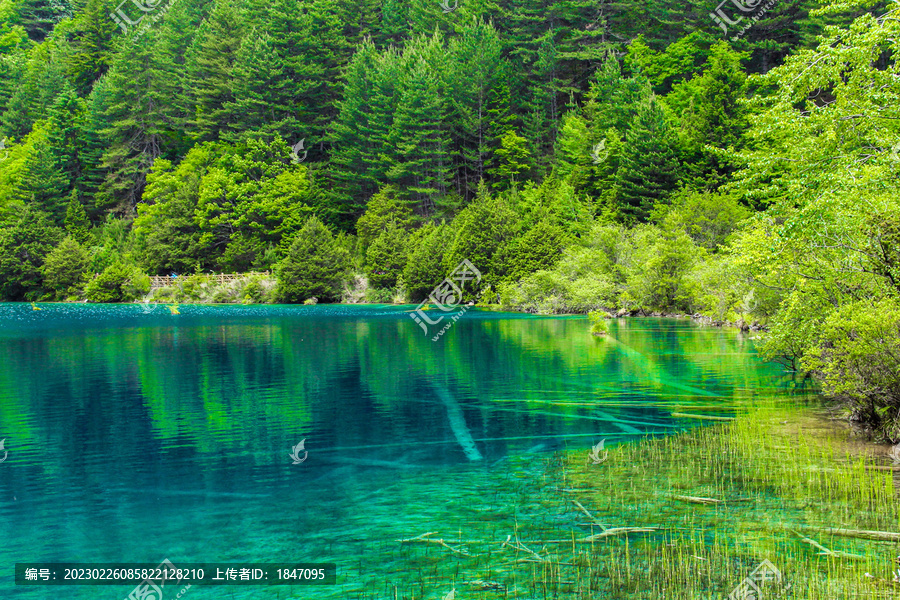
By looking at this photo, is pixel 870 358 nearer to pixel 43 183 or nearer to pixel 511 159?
pixel 511 159

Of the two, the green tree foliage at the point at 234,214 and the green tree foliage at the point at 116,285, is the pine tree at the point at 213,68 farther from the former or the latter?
the green tree foliage at the point at 116,285

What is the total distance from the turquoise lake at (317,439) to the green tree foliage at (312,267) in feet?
125

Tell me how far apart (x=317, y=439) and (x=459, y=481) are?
4.06m

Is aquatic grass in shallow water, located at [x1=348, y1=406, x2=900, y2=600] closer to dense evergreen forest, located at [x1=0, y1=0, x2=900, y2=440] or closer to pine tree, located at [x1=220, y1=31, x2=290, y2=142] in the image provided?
dense evergreen forest, located at [x1=0, y1=0, x2=900, y2=440]

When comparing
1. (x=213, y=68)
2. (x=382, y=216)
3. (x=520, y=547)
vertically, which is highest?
(x=213, y=68)

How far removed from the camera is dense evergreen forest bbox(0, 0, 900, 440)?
5384cm

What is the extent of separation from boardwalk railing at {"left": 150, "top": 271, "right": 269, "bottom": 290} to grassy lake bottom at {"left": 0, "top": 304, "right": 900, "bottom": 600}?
52.6 meters

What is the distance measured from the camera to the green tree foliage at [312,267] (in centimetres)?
6844

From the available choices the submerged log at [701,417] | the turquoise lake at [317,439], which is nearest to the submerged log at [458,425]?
the turquoise lake at [317,439]

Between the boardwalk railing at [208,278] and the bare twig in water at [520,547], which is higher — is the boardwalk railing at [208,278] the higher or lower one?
the higher one

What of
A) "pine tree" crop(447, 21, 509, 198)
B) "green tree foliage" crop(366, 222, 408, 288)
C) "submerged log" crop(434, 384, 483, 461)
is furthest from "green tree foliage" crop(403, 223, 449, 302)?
"submerged log" crop(434, 384, 483, 461)

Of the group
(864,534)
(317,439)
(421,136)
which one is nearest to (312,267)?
(421,136)

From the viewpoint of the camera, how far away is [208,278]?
7456cm

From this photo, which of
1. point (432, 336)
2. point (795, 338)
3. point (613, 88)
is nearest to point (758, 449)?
point (795, 338)
